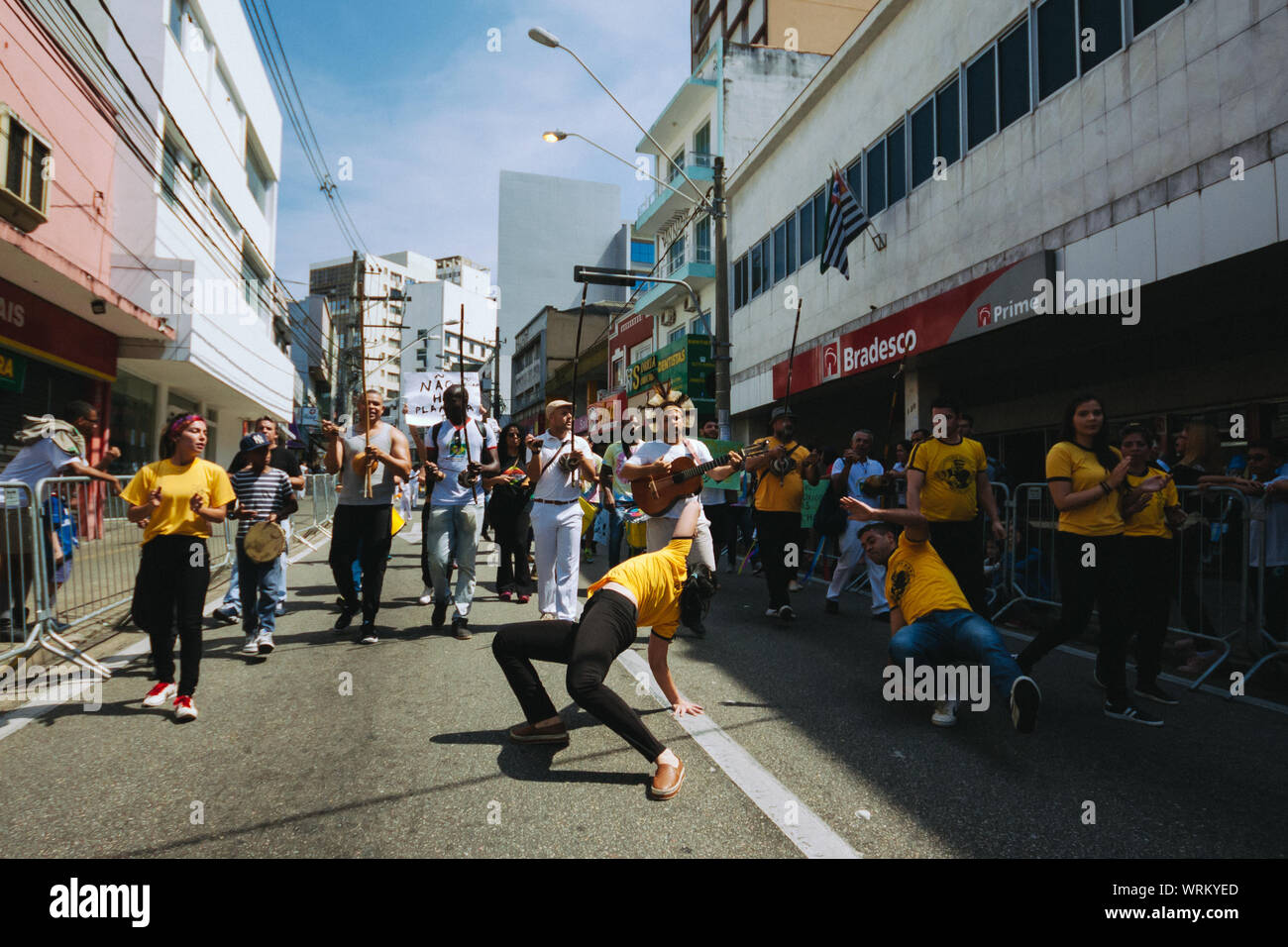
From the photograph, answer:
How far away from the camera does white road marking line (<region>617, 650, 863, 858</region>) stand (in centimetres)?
268

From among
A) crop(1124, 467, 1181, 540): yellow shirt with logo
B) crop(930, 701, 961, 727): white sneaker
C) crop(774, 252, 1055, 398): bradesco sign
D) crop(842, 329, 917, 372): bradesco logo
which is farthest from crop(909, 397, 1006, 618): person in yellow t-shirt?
crop(842, 329, 917, 372): bradesco logo

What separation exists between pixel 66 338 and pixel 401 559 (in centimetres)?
713

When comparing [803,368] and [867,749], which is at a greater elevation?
[803,368]

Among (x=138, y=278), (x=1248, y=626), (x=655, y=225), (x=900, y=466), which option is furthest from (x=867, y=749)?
(x=655, y=225)

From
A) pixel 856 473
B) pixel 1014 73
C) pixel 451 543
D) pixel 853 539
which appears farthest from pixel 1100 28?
pixel 451 543

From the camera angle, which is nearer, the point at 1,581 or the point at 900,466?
the point at 1,581

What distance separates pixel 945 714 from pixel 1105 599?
1.18m

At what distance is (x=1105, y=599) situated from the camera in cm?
428

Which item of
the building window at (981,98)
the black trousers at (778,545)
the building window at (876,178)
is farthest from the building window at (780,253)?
the black trousers at (778,545)

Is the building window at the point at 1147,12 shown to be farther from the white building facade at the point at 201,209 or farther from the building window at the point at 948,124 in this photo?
the white building facade at the point at 201,209

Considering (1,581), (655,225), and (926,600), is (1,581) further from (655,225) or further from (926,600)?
(655,225)

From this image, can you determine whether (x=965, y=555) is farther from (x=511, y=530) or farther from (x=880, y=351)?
(x=880, y=351)

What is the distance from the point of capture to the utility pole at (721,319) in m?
13.4

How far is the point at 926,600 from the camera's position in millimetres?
4309
